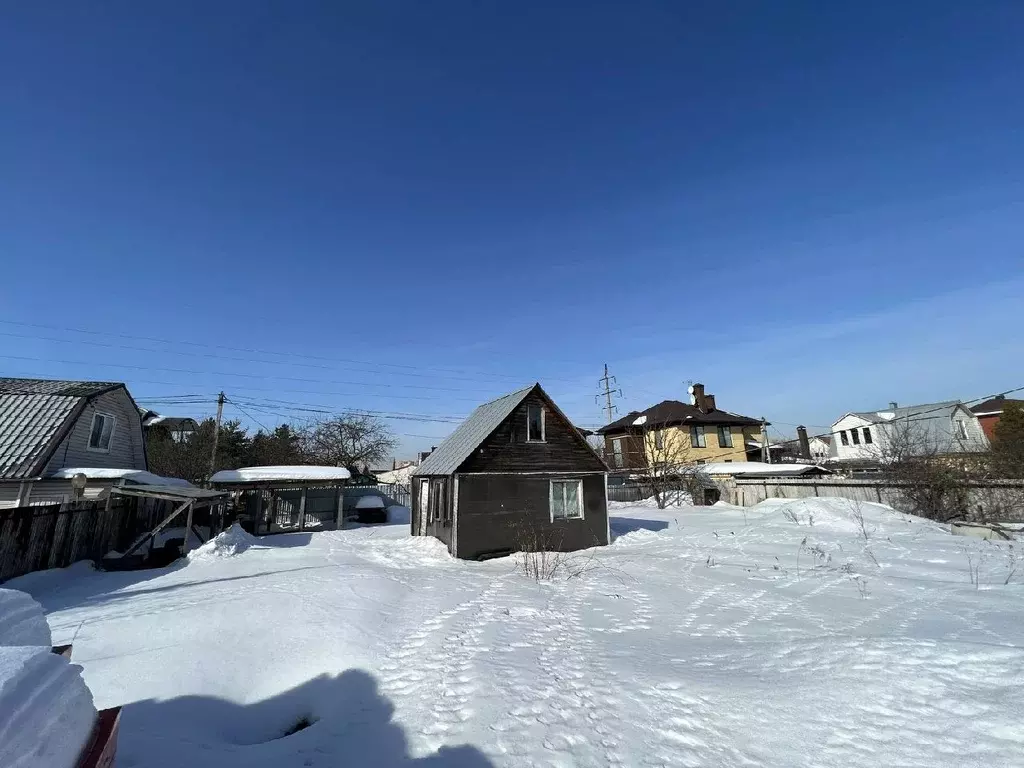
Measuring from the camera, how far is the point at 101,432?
1931 centimetres

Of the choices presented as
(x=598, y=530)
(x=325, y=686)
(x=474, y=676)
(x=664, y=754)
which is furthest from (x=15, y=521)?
(x=598, y=530)

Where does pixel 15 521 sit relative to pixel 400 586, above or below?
above

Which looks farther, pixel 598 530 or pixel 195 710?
pixel 598 530

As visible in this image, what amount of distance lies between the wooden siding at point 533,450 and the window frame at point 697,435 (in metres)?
25.6

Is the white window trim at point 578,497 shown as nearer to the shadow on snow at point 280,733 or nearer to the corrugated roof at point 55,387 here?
the shadow on snow at point 280,733

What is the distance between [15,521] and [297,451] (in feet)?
113

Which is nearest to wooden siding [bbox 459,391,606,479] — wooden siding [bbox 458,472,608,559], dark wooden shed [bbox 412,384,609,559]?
dark wooden shed [bbox 412,384,609,559]

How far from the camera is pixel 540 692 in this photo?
18.7 feet

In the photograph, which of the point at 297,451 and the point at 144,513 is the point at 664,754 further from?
the point at 297,451

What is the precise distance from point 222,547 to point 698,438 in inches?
1451

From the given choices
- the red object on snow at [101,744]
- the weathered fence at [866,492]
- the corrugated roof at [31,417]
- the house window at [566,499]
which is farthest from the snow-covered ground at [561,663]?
the corrugated roof at [31,417]

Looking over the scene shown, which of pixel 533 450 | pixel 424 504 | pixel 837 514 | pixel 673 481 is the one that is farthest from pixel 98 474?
pixel 673 481

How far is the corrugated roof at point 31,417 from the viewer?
51.4 ft

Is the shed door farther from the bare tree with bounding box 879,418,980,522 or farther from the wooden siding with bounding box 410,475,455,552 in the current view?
the bare tree with bounding box 879,418,980,522
